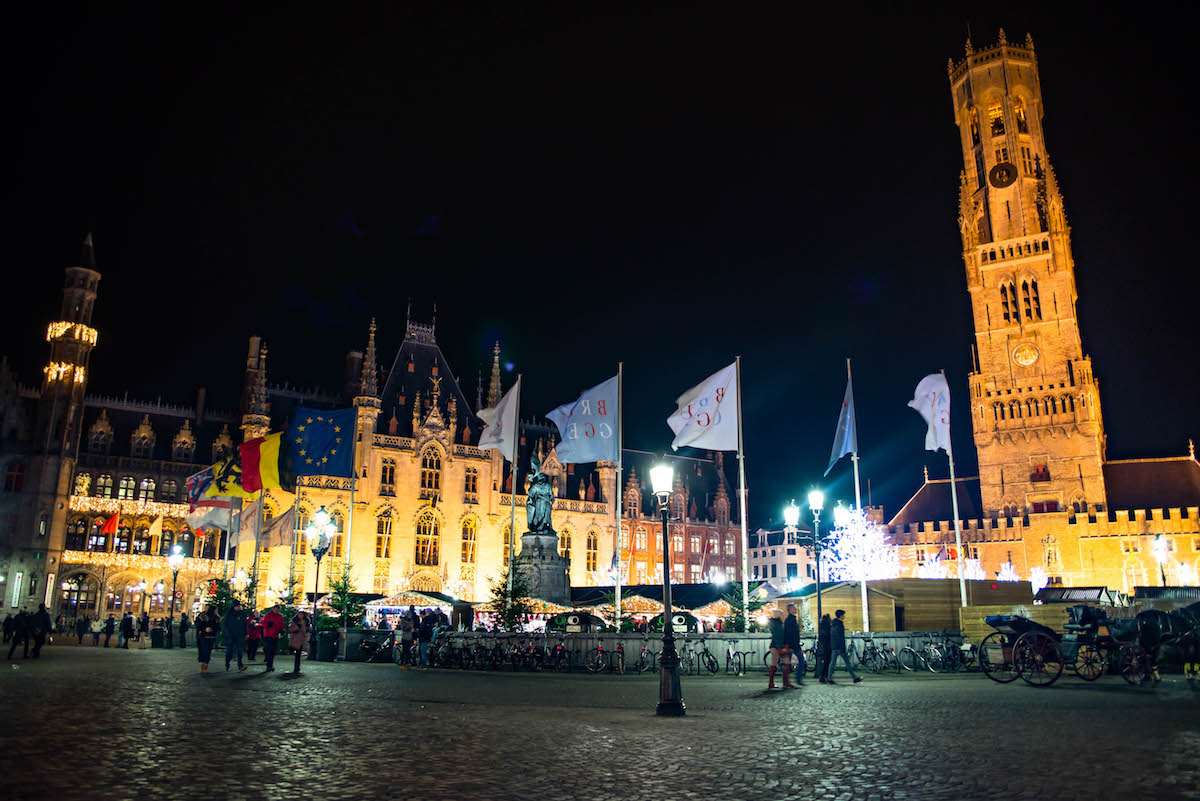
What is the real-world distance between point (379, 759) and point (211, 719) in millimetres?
4777

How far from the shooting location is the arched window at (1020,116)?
262 feet

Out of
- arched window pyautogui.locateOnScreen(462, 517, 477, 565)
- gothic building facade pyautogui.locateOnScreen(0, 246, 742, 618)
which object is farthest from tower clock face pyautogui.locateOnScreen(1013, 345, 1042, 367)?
arched window pyautogui.locateOnScreen(462, 517, 477, 565)

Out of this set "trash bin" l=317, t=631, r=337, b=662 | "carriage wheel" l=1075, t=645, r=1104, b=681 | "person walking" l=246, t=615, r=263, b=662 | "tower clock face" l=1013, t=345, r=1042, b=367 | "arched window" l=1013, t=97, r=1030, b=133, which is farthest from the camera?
"arched window" l=1013, t=97, r=1030, b=133

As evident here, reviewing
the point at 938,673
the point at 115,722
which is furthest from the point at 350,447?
the point at 115,722

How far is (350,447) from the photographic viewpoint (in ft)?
153

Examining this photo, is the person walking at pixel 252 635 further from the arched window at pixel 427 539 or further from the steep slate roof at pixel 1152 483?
the steep slate roof at pixel 1152 483

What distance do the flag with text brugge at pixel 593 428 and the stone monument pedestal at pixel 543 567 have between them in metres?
5.94

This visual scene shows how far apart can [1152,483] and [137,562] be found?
250 ft

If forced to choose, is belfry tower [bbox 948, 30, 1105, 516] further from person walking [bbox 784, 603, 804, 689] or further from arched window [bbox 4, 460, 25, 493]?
arched window [bbox 4, 460, 25, 493]

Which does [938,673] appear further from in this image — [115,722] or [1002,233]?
[1002,233]

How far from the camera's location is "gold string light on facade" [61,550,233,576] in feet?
195

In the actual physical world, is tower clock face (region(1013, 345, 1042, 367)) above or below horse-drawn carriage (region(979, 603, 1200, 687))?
above

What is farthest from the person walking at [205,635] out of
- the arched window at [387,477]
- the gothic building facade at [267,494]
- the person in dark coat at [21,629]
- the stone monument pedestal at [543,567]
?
the arched window at [387,477]

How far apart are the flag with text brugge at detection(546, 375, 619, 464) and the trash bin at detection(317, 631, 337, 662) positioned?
11.1 m
